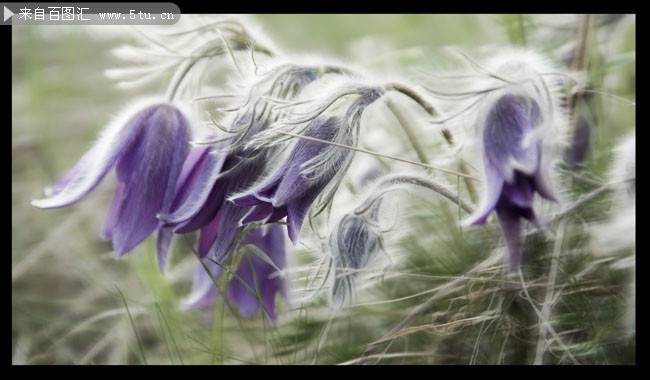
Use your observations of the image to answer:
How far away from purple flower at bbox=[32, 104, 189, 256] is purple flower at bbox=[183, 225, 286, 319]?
0.15 meters

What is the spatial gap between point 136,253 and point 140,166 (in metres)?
0.26

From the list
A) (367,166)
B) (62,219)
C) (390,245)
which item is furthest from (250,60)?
(62,219)

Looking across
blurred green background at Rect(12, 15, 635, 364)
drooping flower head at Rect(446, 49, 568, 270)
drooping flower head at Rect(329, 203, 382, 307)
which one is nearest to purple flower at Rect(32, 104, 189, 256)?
blurred green background at Rect(12, 15, 635, 364)

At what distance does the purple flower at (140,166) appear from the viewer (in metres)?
1.26

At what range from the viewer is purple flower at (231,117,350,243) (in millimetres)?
1182

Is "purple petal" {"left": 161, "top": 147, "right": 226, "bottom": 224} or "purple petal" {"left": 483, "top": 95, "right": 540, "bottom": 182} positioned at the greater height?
"purple petal" {"left": 483, "top": 95, "right": 540, "bottom": 182}

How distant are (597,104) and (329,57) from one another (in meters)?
0.47

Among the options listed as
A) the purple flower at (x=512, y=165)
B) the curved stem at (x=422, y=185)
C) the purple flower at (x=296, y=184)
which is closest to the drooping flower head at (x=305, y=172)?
the purple flower at (x=296, y=184)

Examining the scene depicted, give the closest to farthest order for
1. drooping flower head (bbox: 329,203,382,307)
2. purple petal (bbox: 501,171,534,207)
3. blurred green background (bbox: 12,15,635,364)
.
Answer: purple petal (bbox: 501,171,534,207) < drooping flower head (bbox: 329,203,382,307) < blurred green background (bbox: 12,15,635,364)

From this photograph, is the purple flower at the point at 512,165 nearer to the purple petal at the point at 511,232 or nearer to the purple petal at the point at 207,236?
the purple petal at the point at 511,232

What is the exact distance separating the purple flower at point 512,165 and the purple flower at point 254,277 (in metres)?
0.34

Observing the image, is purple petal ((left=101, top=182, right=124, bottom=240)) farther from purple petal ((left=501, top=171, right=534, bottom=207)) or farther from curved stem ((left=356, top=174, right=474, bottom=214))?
purple petal ((left=501, top=171, right=534, bottom=207))

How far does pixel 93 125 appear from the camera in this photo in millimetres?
1516

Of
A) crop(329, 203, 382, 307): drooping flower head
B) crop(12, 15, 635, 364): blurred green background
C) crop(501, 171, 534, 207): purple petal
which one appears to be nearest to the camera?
crop(501, 171, 534, 207): purple petal
